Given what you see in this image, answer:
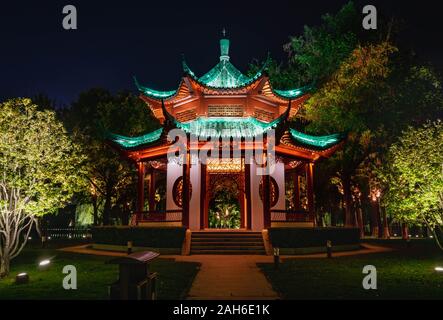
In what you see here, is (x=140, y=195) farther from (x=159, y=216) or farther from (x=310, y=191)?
(x=310, y=191)

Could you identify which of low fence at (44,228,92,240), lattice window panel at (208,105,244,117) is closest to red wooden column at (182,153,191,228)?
lattice window panel at (208,105,244,117)

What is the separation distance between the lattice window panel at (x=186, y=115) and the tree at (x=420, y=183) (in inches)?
441

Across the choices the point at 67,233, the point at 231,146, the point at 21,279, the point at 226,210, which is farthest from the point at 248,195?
the point at 67,233

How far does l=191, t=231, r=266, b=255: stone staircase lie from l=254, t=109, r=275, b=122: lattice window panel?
6936 mm

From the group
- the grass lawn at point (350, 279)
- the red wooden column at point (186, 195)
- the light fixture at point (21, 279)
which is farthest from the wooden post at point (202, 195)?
the light fixture at point (21, 279)

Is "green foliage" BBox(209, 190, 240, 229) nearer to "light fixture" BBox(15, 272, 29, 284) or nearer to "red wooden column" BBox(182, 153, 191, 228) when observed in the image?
"red wooden column" BBox(182, 153, 191, 228)

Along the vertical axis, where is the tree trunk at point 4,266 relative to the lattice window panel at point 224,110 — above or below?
below

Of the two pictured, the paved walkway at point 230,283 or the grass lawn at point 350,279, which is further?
the grass lawn at point 350,279

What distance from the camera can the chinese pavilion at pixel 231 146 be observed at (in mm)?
18864

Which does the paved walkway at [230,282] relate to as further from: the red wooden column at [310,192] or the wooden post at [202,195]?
the red wooden column at [310,192]

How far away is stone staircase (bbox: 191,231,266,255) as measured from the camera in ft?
54.8

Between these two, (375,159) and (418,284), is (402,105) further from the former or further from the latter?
(418,284)

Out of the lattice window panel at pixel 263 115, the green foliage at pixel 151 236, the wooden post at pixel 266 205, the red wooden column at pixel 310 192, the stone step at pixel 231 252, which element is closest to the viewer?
the stone step at pixel 231 252

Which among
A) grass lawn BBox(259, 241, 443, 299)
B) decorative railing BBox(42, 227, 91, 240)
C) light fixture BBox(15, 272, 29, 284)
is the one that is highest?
decorative railing BBox(42, 227, 91, 240)
